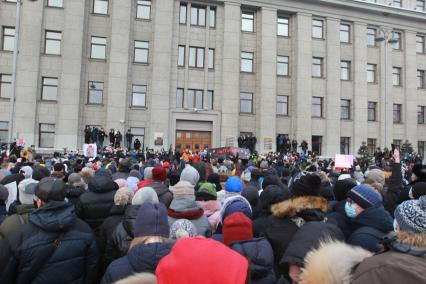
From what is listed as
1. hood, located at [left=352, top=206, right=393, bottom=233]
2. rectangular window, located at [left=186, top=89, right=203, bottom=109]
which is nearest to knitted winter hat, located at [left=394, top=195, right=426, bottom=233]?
hood, located at [left=352, top=206, right=393, bottom=233]

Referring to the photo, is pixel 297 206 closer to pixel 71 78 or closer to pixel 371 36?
pixel 71 78

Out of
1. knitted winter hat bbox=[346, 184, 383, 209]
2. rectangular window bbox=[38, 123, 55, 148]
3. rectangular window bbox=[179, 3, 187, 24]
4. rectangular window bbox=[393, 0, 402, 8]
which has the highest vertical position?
rectangular window bbox=[393, 0, 402, 8]

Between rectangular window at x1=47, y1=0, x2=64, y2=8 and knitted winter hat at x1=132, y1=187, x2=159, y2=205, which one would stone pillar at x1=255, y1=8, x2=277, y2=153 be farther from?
knitted winter hat at x1=132, y1=187, x2=159, y2=205

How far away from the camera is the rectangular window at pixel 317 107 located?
119ft

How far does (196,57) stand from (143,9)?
617cm

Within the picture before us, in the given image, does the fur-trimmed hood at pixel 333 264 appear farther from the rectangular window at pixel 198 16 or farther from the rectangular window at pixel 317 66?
the rectangular window at pixel 317 66

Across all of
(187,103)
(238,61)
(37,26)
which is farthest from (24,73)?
(238,61)

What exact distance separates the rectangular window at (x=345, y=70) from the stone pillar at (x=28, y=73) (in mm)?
27800

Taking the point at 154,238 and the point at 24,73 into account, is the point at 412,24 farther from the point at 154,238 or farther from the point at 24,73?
the point at 154,238

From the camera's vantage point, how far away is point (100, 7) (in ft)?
104

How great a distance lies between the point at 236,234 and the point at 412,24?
144 feet

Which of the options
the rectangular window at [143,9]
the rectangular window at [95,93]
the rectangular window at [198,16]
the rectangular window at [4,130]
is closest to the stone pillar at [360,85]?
the rectangular window at [198,16]

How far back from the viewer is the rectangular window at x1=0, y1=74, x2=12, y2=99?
2931cm

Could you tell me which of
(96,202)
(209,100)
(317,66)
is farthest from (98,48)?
(96,202)
